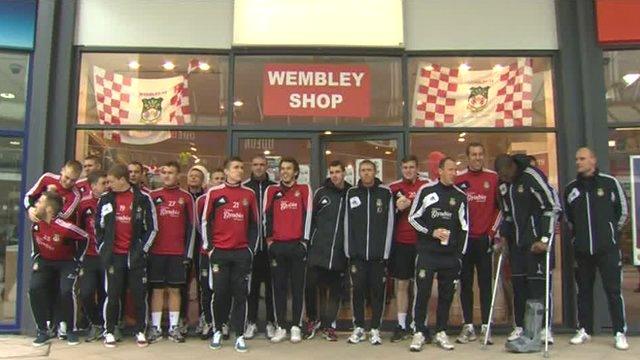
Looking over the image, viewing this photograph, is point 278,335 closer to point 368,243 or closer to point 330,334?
point 330,334

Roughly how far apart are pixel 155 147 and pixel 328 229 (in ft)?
8.78

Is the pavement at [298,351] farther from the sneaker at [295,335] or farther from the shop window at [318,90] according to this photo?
the shop window at [318,90]

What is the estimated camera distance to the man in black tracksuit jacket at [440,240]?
259 inches

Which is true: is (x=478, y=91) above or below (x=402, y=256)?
above

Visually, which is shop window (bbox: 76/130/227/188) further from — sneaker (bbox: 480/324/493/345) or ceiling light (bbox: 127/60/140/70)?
sneaker (bbox: 480/324/493/345)

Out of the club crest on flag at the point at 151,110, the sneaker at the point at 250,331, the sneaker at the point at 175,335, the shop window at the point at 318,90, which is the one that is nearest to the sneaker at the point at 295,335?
the sneaker at the point at 250,331

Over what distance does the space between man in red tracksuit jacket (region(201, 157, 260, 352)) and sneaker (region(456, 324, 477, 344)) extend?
7.82ft

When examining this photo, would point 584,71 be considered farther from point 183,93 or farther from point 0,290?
point 0,290

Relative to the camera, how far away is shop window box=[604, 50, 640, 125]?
26.0 ft

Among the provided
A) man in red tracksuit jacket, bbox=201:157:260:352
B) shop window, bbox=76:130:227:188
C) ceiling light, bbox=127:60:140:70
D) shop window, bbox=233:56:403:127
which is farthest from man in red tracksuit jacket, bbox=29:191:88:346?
shop window, bbox=233:56:403:127

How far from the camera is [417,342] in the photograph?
6500 mm

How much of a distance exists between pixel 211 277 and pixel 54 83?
3317 mm

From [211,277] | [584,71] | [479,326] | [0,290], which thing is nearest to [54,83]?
[0,290]

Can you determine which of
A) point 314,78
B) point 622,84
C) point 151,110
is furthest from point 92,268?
point 622,84
